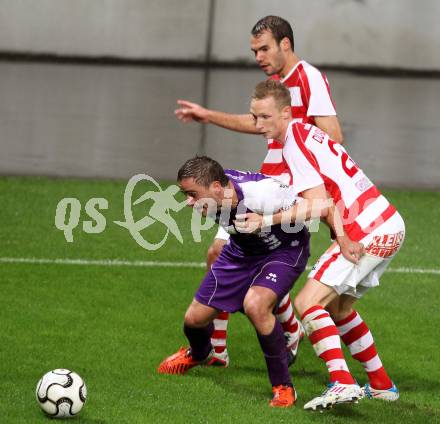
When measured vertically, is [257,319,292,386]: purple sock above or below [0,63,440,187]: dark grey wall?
below

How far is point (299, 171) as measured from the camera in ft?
22.8

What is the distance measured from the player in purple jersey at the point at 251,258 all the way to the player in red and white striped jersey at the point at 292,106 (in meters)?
0.75

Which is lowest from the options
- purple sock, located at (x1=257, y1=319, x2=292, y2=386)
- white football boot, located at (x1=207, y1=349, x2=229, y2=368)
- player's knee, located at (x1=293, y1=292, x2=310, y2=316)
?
white football boot, located at (x1=207, y1=349, x2=229, y2=368)

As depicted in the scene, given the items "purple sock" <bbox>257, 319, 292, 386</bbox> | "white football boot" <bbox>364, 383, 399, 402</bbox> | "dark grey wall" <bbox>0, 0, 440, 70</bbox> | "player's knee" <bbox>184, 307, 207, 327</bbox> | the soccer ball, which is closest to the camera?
the soccer ball

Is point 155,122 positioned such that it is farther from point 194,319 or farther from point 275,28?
point 194,319

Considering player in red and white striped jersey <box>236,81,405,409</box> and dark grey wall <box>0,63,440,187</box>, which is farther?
dark grey wall <box>0,63,440,187</box>

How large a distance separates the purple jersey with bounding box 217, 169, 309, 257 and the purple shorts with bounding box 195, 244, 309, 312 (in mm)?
48

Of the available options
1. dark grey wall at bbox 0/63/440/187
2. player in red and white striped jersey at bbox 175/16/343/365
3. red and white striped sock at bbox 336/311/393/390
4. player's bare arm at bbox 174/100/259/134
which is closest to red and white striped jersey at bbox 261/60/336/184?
player in red and white striped jersey at bbox 175/16/343/365

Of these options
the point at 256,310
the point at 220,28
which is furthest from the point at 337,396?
the point at 220,28

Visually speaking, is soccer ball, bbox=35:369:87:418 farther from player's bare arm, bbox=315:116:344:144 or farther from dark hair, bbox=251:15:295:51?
dark hair, bbox=251:15:295:51

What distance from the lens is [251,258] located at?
23.8 feet

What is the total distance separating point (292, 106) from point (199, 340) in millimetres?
1828

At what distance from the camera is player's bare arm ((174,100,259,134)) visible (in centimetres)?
799

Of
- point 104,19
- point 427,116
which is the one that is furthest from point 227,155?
point 104,19
